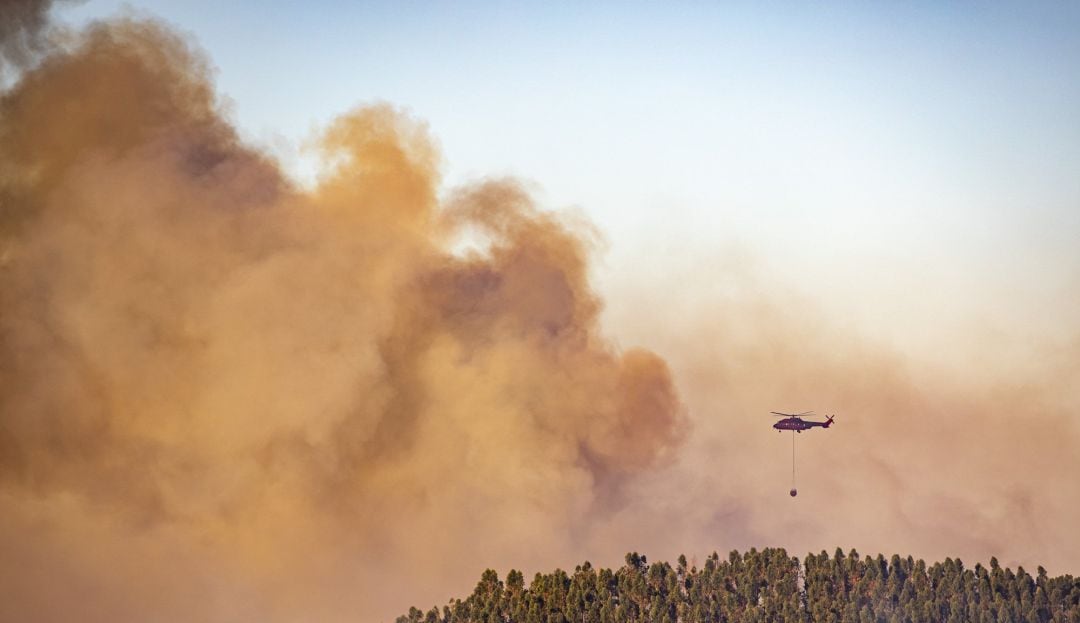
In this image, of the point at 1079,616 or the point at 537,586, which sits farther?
the point at 537,586

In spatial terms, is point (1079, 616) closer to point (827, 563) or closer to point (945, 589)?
point (945, 589)

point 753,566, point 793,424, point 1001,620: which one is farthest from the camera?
point 793,424

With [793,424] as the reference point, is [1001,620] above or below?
below

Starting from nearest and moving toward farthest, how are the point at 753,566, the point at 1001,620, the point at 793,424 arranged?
the point at 1001,620
the point at 753,566
the point at 793,424

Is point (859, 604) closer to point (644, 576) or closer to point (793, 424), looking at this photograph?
point (644, 576)

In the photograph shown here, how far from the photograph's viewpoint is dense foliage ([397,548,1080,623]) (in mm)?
104875

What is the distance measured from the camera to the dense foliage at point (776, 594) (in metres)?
105

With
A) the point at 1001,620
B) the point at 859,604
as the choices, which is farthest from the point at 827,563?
the point at 1001,620

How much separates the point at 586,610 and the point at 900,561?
780 inches

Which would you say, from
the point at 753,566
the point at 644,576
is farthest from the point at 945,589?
the point at 644,576

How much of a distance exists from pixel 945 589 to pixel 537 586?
83.8 ft

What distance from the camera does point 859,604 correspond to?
107m

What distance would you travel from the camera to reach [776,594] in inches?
4267

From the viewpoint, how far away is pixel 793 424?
130 metres
